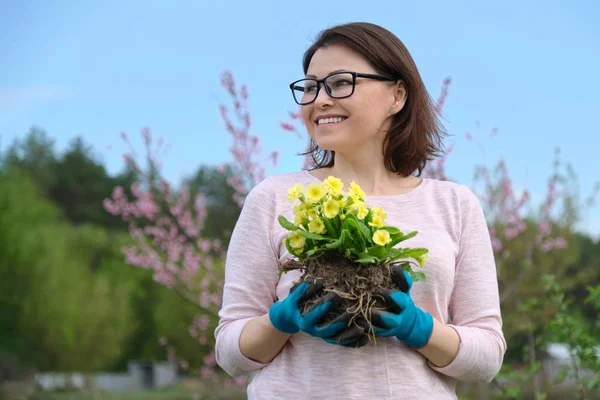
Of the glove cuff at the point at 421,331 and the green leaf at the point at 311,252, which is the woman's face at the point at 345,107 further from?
the glove cuff at the point at 421,331

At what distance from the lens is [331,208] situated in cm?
191

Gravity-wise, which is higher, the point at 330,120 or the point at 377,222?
the point at 330,120

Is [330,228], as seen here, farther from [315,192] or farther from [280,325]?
[280,325]

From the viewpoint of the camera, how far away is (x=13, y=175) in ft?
90.6

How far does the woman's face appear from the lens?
225cm

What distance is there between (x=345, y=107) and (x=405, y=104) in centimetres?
30

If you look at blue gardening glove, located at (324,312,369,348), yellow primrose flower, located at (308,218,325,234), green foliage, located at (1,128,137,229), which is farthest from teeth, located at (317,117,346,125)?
green foliage, located at (1,128,137,229)

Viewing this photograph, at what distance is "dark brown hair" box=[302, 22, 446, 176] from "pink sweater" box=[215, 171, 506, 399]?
0.48ft

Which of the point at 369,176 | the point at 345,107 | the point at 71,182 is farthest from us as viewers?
the point at 71,182

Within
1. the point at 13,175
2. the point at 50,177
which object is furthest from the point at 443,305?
the point at 50,177

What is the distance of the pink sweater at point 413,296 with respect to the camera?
2.02m

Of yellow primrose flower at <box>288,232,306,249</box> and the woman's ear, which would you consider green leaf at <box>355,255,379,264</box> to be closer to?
yellow primrose flower at <box>288,232,306,249</box>

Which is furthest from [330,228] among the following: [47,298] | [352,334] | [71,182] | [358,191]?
[71,182]

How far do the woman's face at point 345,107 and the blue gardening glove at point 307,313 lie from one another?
1.79 feet
